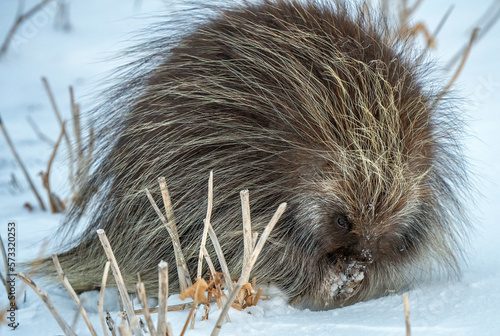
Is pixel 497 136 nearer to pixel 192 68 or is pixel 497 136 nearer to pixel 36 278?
pixel 192 68

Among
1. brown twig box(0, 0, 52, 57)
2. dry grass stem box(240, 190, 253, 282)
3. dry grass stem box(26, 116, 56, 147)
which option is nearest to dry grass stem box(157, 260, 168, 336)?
dry grass stem box(240, 190, 253, 282)

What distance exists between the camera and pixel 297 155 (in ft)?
6.75

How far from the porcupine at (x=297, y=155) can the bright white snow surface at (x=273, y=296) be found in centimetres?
18

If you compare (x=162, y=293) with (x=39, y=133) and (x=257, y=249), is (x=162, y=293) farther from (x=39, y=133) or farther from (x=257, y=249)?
(x=39, y=133)

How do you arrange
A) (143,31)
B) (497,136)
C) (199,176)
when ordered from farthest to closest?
(497,136), (143,31), (199,176)

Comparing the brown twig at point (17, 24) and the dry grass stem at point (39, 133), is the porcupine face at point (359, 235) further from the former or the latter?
the brown twig at point (17, 24)

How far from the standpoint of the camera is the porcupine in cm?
202

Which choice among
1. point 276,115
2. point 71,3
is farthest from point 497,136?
point 71,3

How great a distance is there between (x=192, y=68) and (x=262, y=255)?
0.71 meters

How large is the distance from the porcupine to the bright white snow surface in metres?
0.18

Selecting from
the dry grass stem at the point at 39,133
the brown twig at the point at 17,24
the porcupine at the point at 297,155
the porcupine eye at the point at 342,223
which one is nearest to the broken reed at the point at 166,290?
the porcupine at the point at 297,155

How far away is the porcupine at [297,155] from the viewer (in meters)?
2.02

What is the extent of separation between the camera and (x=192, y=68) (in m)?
2.23

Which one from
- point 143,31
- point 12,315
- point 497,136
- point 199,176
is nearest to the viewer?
point 12,315
